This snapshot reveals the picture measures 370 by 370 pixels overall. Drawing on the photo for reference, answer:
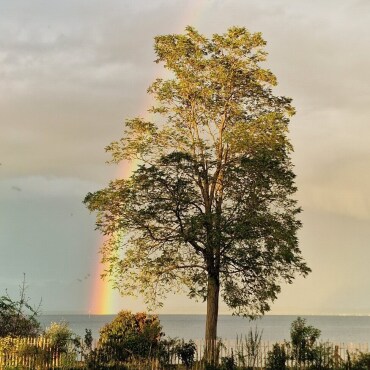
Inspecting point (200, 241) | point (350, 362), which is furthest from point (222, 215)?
point (350, 362)

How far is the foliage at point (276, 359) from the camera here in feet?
85.7

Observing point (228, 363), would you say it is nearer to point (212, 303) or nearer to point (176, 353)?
point (176, 353)

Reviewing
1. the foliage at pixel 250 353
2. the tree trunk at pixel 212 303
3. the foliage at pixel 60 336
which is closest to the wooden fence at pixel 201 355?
the foliage at pixel 250 353

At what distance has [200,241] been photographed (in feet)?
104

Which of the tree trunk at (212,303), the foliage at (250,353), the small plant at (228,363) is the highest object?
the tree trunk at (212,303)

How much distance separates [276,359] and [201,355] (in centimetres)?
344

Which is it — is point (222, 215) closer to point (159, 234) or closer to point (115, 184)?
point (159, 234)

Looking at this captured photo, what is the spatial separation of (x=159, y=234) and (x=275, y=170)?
21.9 feet

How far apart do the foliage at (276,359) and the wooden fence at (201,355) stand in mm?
168

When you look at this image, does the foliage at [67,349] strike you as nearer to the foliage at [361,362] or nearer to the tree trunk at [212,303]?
the tree trunk at [212,303]

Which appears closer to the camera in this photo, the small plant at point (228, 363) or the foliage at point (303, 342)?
the small plant at point (228, 363)

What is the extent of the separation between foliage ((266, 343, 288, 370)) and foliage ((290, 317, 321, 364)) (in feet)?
1.98

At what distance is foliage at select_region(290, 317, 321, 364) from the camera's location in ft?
87.7

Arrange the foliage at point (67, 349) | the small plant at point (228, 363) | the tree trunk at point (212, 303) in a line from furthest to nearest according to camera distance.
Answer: the tree trunk at point (212, 303) → the foliage at point (67, 349) → the small plant at point (228, 363)
